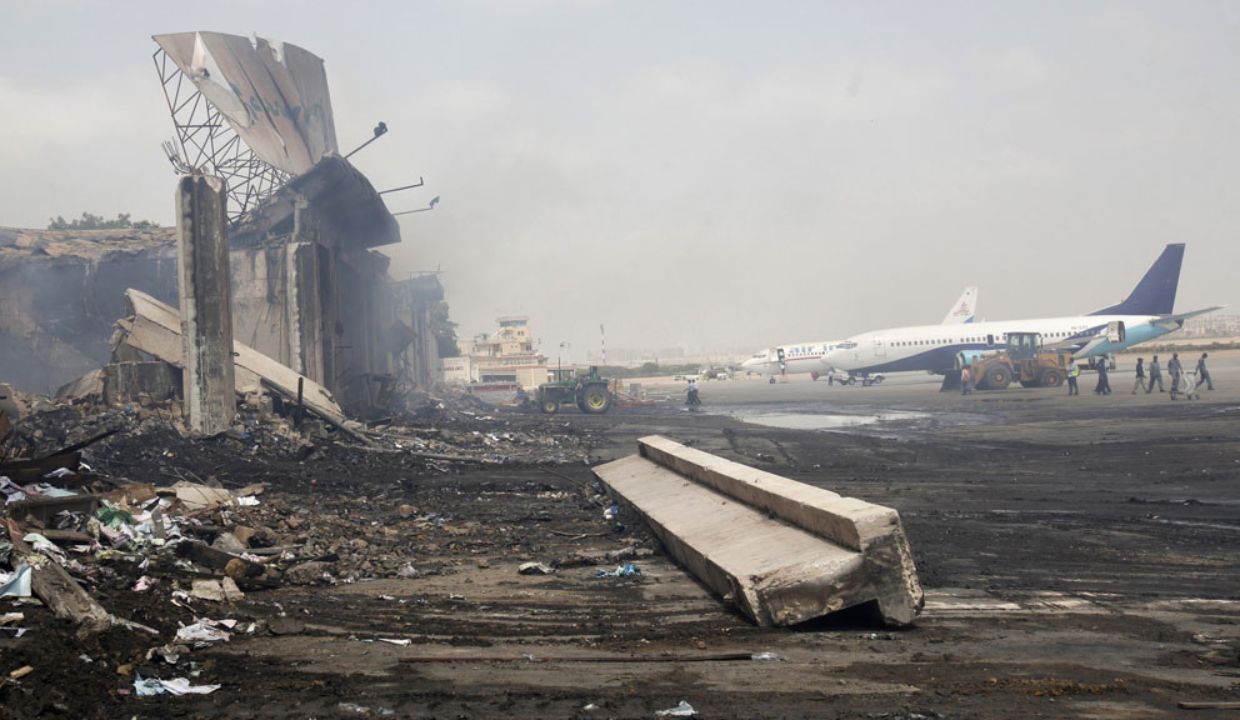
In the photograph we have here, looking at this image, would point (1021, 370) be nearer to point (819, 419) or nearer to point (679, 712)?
point (819, 419)

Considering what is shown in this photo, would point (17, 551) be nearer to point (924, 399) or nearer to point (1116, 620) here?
point (1116, 620)

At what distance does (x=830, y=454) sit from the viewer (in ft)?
54.7

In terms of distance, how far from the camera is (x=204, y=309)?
15.6 meters

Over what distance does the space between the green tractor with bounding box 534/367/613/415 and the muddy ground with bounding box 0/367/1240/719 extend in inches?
866

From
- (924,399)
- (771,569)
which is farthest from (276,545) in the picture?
(924,399)

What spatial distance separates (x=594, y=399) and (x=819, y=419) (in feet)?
33.4

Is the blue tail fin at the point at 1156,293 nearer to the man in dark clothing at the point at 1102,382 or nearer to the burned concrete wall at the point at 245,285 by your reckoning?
the man in dark clothing at the point at 1102,382

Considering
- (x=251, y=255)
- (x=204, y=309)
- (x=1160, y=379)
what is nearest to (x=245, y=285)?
(x=251, y=255)

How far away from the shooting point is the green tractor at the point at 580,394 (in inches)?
1362

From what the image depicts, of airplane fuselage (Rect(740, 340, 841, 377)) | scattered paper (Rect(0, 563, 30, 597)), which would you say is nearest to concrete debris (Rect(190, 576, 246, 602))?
scattered paper (Rect(0, 563, 30, 597))

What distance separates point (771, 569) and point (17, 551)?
4.33m

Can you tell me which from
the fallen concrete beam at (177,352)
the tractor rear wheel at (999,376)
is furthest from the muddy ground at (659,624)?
the tractor rear wheel at (999,376)

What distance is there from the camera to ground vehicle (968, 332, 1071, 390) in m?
35.1

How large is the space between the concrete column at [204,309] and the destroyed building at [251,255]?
20.3 feet
